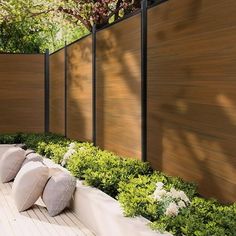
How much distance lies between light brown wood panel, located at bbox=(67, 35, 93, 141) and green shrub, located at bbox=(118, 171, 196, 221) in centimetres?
272

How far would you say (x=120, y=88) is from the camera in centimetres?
548

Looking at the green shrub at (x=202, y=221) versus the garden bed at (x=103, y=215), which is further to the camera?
the garden bed at (x=103, y=215)

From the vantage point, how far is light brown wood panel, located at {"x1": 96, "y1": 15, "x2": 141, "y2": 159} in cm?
502

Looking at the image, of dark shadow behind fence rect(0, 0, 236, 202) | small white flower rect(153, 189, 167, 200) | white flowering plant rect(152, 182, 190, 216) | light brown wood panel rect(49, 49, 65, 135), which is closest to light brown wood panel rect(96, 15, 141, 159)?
dark shadow behind fence rect(0, 0, 236, 202)

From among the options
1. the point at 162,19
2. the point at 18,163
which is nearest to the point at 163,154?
the point at 162,19

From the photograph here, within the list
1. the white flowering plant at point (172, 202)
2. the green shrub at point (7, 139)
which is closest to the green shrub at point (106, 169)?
the white flowering plant at point (172, 202)

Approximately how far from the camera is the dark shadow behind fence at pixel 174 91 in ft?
10.9

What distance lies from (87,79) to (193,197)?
3695 mm

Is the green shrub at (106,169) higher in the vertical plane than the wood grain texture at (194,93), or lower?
lower

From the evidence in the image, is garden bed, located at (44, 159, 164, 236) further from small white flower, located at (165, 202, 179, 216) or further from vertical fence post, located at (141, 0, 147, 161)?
vertical fence post, located at (141, 0, 147, 161)

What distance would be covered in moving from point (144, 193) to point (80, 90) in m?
3.93

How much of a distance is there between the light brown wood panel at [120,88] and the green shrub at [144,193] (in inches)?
31.7

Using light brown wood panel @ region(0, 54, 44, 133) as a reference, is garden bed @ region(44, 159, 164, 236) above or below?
below

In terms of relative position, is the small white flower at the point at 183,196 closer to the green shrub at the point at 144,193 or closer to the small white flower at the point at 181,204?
the small white flower at the point at 181,204
